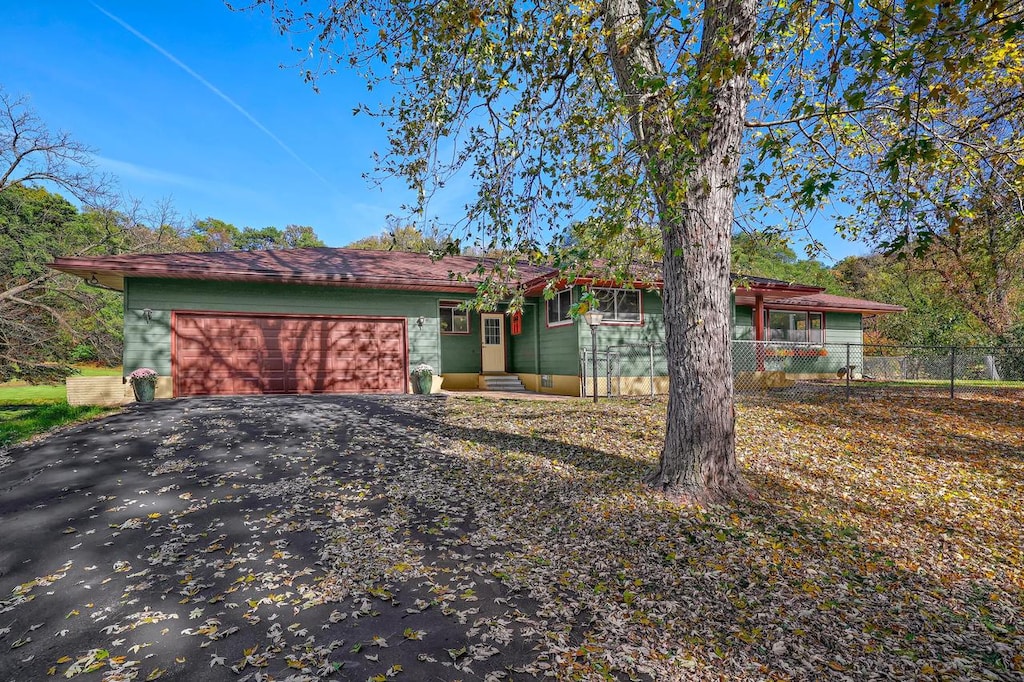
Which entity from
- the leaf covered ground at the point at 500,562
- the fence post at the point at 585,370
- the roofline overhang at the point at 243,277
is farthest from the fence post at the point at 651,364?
the leaf covered ground at the point at 500,562

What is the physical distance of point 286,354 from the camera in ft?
36.9

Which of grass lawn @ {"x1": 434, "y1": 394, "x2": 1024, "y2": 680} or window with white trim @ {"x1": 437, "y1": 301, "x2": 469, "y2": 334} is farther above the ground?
window with white trim @ {"x1": 437, "y1": 301, "x2": 469, "y2": 334}

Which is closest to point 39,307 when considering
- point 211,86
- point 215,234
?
point 211,86

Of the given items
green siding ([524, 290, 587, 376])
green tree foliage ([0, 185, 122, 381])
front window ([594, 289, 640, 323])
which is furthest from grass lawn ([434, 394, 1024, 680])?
green tree foliage ([0, 185, 122, 381])

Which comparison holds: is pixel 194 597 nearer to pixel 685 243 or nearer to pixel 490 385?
pixel 685 243

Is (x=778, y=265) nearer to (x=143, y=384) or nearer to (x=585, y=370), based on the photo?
(x=585, y=370)

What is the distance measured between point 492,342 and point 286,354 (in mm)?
5663

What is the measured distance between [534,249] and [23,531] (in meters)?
5.06

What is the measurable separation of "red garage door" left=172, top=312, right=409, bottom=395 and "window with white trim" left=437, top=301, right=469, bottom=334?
156 centimetres

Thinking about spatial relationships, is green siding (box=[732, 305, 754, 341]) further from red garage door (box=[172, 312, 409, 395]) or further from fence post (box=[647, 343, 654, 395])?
red garage door (box=[172, 312, 409, 395])

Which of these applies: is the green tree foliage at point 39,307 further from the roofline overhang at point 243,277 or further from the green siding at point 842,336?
the green siding at point 842,336

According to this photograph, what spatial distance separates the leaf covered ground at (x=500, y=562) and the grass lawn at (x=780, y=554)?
18 mm

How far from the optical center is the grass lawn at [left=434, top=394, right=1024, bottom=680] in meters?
2.48

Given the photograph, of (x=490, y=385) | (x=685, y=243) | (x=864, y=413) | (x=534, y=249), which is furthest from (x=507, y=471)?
(x=490, y=385)
